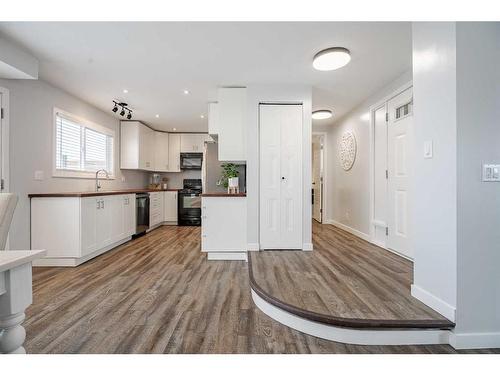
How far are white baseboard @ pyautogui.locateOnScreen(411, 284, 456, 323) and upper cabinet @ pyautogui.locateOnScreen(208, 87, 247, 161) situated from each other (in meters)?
2.46

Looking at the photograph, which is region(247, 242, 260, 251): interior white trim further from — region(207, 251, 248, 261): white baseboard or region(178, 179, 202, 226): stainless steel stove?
region(178, 179, 202, 226): stainless steel stove

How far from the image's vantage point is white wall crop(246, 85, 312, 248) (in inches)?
136

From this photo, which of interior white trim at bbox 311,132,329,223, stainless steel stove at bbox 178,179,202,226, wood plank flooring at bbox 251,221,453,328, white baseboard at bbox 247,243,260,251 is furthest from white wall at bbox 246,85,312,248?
stainless steel stove at bbox 178,179,202,226

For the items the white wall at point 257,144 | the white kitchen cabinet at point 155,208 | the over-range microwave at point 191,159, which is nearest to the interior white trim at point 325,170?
the white wall at point 257,144

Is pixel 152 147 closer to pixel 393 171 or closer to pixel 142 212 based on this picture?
pixel 142 212

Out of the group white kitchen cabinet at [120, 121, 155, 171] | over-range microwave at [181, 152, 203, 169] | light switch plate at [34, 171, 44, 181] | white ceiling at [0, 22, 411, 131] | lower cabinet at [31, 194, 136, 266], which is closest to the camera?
white ceiling at [0, 22, 411, 131]

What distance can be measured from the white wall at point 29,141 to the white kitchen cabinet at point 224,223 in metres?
2.16

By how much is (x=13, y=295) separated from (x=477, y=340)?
239 cm

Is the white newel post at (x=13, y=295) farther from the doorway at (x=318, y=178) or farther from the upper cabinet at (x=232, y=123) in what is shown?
the doorway at (x=318, y=178)

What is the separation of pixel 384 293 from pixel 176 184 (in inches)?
230

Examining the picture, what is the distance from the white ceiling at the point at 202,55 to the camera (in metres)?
2.29

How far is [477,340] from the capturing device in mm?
1580
